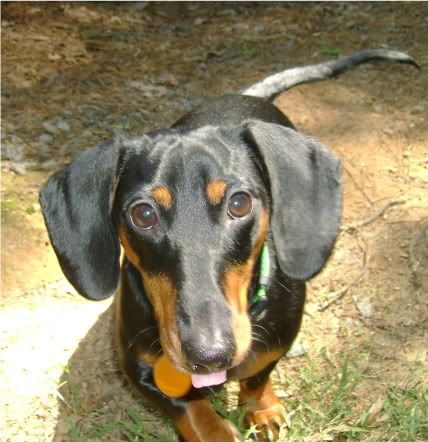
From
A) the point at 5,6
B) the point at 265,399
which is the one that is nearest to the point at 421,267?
the point at 265,399

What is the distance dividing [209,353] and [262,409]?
1.49m

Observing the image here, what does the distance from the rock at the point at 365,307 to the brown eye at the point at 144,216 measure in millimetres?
1927

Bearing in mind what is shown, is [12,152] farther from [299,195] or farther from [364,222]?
[299,195]

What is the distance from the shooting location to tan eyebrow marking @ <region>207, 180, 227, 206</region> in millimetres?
3016

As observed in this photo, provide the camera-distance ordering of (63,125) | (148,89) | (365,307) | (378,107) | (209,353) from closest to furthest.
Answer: (209,353) → (365,307) → (378,107) → (63,125) → (148,89)

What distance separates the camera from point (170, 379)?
354cm

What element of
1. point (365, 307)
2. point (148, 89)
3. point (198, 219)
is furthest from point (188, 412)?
point (148, 89)

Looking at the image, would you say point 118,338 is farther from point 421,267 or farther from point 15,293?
point 421,267

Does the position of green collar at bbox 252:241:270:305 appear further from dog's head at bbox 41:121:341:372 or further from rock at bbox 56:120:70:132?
rock at bbox 56:120:70:132

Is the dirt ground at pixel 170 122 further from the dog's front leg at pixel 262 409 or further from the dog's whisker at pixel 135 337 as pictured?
the dog's whisker at pixel 135 337

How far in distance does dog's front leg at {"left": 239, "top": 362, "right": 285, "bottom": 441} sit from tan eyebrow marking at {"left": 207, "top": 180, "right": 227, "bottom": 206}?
1317 mm

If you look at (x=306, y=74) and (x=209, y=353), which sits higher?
(x=209, y=353)

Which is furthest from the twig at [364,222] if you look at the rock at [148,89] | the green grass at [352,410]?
the rock at [148,89]

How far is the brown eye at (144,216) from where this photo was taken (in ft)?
10.0
